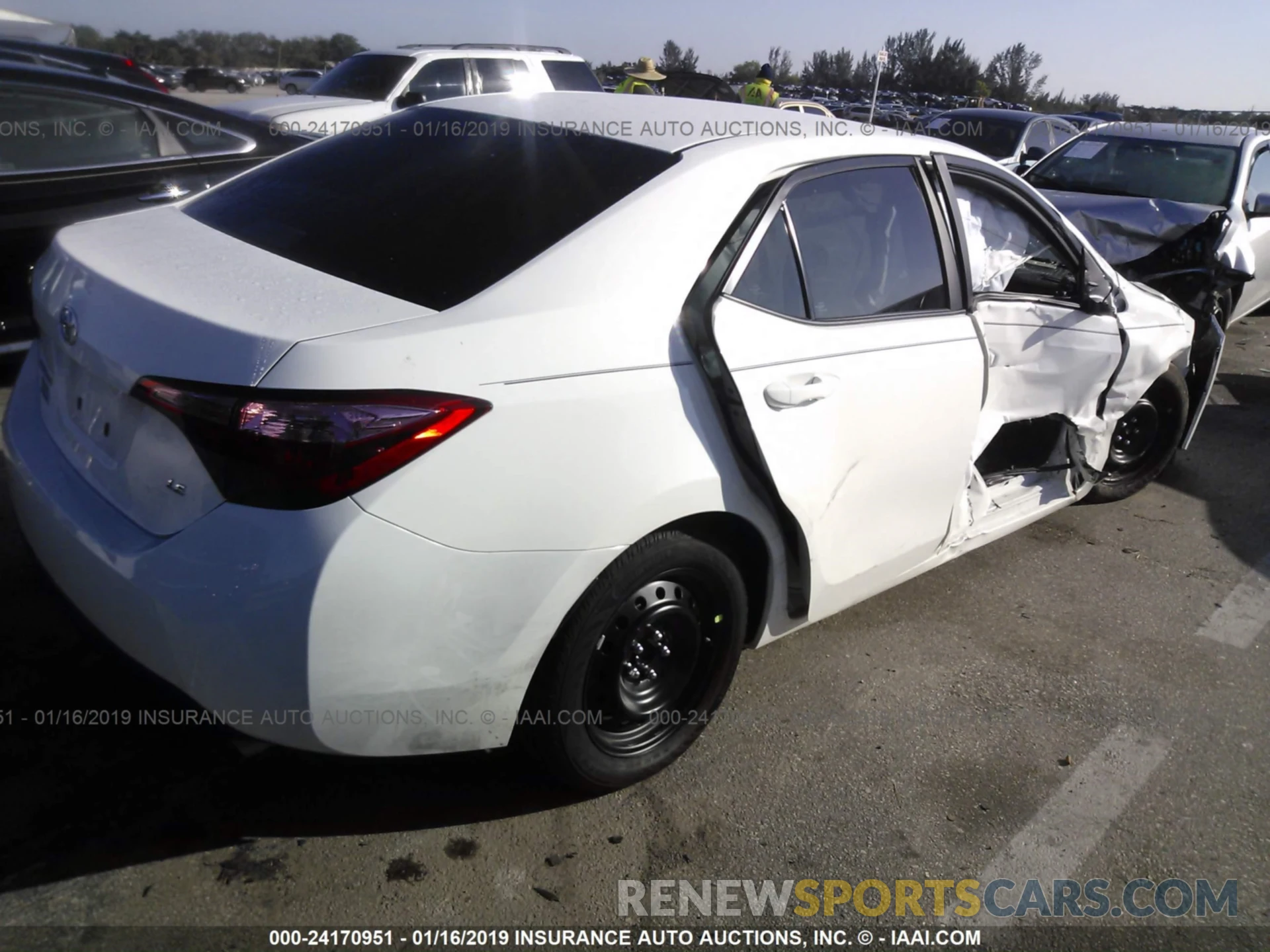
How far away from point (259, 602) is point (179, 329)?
59 cm

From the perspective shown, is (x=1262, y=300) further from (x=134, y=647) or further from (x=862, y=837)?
(x=134, y=647)

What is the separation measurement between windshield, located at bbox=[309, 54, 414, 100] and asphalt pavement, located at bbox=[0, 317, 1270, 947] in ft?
27.0

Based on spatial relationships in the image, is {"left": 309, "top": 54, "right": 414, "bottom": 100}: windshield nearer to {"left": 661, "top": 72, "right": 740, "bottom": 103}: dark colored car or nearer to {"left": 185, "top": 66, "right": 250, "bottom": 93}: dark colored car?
{"left": 661, "top": 72, "right": 740, "bottom": 103}: dark colored car

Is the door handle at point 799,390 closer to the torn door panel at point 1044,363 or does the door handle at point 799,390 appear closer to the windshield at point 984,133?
the torn door panel at point 1044,363

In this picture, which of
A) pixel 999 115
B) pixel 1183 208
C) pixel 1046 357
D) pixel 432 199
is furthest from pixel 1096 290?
pixel 999 115

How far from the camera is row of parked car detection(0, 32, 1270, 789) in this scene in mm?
1914

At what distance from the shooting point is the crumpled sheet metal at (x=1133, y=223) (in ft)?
20.0

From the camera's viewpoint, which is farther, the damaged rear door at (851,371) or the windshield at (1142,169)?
the windshield at (1142,169)

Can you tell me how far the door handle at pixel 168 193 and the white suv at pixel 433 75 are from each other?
5485mm

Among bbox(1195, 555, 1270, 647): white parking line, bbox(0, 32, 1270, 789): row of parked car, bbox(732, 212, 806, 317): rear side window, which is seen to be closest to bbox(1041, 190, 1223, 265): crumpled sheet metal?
bbox(1195, 555, 1270, 647): white parking line

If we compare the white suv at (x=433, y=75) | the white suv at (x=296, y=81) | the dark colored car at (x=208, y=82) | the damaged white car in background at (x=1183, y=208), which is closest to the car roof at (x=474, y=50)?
the white suv at (x=433, y=75)

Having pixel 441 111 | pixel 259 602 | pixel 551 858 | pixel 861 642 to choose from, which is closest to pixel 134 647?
pixel 259 602

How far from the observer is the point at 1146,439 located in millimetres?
4832

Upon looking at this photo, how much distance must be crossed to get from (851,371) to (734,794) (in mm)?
1195
